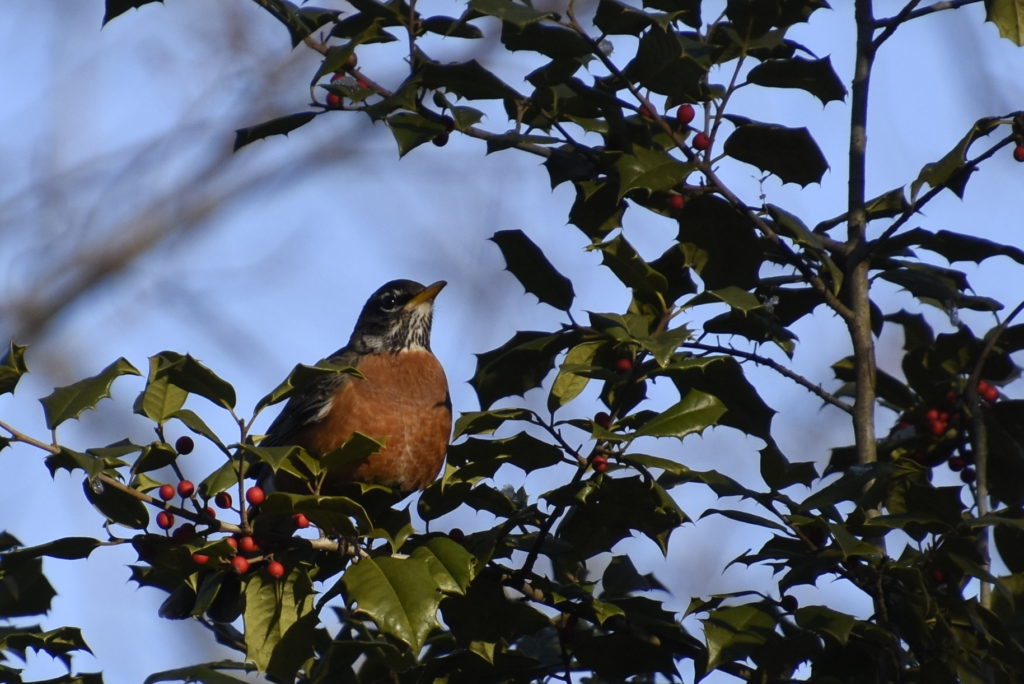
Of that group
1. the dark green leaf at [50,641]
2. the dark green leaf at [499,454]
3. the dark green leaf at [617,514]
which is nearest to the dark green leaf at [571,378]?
the dark green leaf at [499,454]

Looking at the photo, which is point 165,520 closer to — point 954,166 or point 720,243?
point 720,243

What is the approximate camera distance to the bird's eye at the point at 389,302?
20.3ft

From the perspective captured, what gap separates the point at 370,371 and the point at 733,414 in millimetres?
2388

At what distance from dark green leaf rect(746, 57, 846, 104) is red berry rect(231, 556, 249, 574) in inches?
76.8

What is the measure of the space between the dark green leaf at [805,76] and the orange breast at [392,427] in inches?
77.6

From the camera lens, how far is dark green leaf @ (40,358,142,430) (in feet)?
9.14

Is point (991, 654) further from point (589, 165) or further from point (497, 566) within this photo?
point (589, 165)

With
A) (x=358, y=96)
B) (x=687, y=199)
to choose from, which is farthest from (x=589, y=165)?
(x=358, y=96)

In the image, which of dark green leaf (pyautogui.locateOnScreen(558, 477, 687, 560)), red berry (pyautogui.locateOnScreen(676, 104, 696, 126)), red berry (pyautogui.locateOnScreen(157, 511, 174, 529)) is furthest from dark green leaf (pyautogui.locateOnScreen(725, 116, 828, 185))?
→ red berry (pyautogui.locateOnScreen(157, 511, 174, 529))

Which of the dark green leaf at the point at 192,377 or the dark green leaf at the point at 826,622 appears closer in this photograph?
the dark green leaf at the point at 826,622

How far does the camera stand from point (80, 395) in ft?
9.24

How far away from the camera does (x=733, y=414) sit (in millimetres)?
3217

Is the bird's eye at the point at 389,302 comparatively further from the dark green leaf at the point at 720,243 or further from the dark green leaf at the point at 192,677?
the dark green leaf at the point at 192,677

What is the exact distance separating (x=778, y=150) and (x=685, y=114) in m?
0.30
